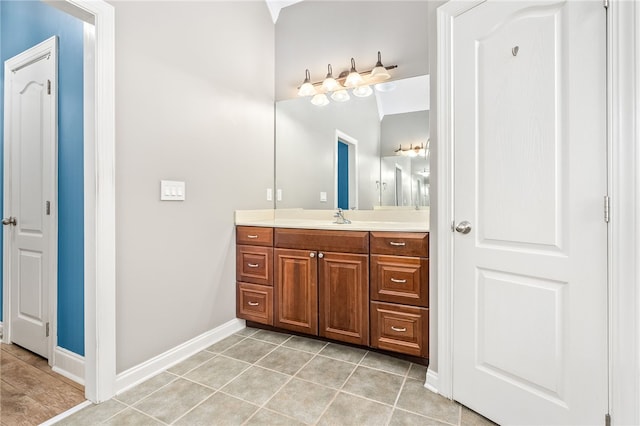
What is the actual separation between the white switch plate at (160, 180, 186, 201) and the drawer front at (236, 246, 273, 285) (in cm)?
68

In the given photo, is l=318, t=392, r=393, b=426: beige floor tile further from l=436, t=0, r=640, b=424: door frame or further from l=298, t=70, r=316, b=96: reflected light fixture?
l=298, t=70, r=316, b=96: reflected light fixture

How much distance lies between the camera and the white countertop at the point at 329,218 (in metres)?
2.20

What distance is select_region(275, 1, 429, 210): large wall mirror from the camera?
2338 mm

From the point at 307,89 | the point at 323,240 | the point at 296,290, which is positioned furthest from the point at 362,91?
the point at 296,290

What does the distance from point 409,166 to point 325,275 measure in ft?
3.57

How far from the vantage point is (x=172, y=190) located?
6.25 feet

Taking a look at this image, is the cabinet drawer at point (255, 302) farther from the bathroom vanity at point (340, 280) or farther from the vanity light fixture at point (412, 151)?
the vanity light fixture at point (412, 151)

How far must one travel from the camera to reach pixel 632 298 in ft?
3.38

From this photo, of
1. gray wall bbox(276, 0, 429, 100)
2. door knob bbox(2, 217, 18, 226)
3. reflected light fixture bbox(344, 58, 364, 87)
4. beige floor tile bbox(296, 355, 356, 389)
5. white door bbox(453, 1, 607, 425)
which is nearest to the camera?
white door bbox(453, 1, 607, 425)

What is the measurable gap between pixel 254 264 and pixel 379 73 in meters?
1.77

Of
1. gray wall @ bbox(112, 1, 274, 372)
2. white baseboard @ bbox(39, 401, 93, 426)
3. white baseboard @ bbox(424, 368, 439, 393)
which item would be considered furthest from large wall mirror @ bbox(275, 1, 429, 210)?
white baseboard @ bbox(39, 401, 93, 426)

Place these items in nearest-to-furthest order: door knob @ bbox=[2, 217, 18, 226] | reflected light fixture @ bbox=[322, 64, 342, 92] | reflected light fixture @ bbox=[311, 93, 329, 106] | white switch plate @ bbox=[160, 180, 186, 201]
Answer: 1. white switch plate @ bbox=[160, 180, 186, 201]
2. door knob @ bbox=[2, 217, 18, 226]
3. reflected light fixture @ bbox=[322, 64, 342, 92]
4. reflected light fixture @ bbox=[311, 93, 329, 106]

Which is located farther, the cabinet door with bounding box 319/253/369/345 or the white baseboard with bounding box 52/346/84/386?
the cabinet door with bounding box 319/253/369/345


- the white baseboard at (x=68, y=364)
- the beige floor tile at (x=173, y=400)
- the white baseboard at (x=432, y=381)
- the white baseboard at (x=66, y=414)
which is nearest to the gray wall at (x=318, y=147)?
the white baseboard at (x=432, y=381)
